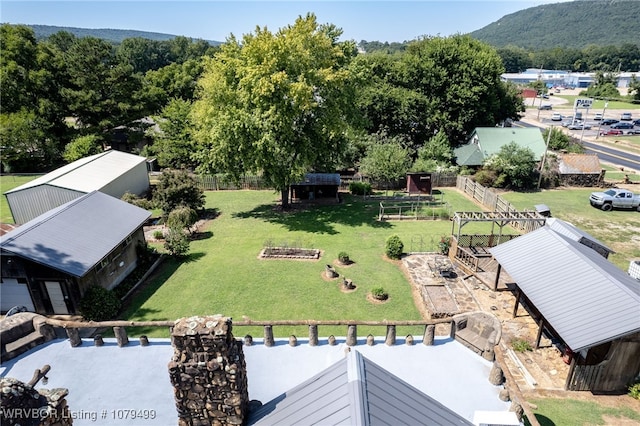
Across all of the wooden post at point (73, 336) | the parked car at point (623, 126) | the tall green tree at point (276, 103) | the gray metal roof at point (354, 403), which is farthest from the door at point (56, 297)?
the parked car at point (623, 126)

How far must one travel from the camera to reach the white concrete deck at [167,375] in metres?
8.88

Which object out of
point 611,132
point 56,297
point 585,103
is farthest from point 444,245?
point 585,103

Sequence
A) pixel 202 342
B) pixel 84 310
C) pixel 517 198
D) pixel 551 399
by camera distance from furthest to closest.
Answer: pixel 517 198 < pixel 84 310 < pixel 551 399 < pixel 202 342

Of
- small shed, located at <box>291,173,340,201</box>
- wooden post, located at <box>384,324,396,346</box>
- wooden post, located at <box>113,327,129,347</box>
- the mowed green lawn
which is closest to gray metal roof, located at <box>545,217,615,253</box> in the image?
the mowed green lawn

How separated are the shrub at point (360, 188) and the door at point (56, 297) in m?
23.8

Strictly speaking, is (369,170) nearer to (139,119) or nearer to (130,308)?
(130,308)

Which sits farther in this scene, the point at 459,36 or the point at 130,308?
the point at 459,36

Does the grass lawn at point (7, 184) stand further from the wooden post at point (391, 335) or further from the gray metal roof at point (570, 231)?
the gray metal roof at point (570, 231)

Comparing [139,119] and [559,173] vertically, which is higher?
[139,119]

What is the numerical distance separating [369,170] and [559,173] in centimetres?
1895

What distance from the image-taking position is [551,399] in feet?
39.9

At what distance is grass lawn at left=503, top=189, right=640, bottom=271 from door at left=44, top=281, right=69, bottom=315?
28.2 meters

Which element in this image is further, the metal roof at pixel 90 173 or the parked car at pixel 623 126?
the parked car at pixel 623 126

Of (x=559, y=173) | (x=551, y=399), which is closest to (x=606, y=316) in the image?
(x=551, y=399)
